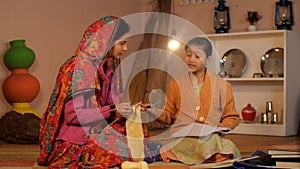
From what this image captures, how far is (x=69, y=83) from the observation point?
2.95m

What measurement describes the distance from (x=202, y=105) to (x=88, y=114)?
787 mm

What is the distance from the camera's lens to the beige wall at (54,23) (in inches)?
185

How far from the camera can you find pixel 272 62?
5266 mm

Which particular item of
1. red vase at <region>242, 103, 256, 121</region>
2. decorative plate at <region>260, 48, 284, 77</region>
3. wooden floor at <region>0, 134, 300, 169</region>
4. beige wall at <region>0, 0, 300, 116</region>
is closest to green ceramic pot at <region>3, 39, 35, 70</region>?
beige wall at <region>0, 0, 300, 116</region>

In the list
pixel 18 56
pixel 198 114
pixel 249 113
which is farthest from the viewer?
pixel 249 113

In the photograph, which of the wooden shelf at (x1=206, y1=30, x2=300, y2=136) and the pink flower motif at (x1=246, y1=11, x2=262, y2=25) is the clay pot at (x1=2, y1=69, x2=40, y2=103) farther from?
the pink flower motif at (x1=246, y1=11, x2=262, y2=25)

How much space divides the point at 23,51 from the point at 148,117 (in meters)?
1.66

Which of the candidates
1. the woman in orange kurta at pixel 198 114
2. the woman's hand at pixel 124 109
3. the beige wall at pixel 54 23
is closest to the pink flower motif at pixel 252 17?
the beige wall at pixel 54 23

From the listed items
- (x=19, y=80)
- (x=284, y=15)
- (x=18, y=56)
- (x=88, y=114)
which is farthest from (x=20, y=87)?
(x=284, y=15)

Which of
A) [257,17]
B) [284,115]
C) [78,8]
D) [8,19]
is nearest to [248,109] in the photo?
[284,115]

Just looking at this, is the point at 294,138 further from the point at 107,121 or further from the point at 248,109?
the point at 107,121

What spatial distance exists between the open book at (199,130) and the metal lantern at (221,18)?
2.45 meters

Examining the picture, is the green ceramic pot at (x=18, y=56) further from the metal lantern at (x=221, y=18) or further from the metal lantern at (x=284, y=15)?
the metal lantern at (x=284, y=15)

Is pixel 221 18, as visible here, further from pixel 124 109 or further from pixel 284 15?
pixel 124 109
